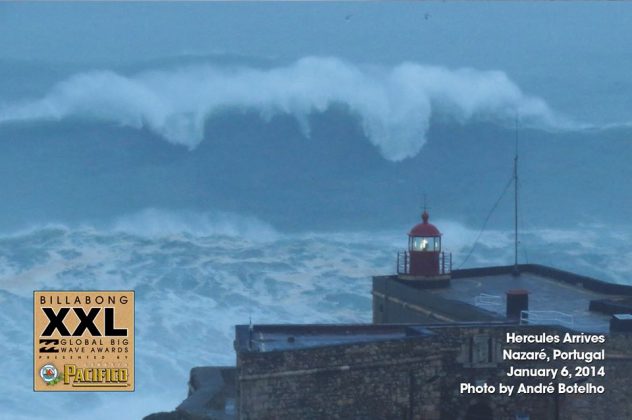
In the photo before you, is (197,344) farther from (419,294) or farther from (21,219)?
(21,219)

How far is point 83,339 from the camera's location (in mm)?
12000

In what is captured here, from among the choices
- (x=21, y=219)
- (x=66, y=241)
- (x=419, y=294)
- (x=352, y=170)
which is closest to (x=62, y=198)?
(x=21, y=219)

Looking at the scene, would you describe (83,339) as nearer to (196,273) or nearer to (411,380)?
(411,380)

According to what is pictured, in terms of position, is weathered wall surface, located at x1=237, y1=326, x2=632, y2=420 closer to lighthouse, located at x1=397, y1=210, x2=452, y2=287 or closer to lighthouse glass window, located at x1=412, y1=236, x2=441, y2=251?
lighthouse, located at x1=397, y1=210, x2=452, y2=287

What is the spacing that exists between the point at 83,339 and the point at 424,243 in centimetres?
696

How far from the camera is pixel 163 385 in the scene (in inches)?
891

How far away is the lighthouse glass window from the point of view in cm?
1798

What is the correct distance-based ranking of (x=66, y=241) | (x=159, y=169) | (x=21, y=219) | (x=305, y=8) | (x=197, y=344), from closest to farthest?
(x=197, y=344) → (x=66, y=241) → (x=21, y=219) → (x=159, y=169) → (x=305, y=8)

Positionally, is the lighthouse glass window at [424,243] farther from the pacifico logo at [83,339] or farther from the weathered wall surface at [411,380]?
the pacifico logo at [83,339]

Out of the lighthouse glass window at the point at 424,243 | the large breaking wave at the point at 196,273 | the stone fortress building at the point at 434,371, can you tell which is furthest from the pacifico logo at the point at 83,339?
the large breaking wave at the point at 196,273

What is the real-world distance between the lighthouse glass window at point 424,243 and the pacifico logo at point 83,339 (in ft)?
20.4

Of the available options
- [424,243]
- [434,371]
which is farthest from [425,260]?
[434,371]

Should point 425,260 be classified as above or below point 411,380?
above

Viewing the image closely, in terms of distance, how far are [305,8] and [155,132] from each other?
56.7 feet
